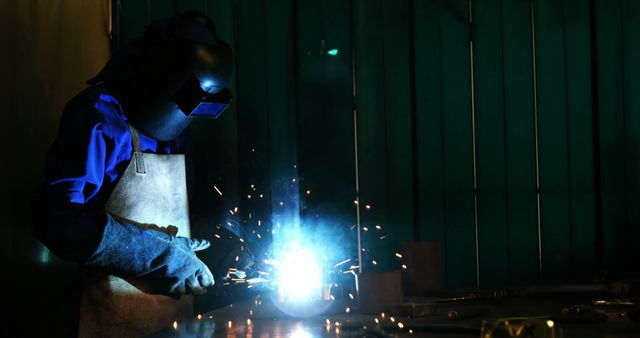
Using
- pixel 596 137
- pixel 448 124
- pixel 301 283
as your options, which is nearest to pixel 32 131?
pixel 301 283

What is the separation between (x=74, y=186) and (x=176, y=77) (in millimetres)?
575

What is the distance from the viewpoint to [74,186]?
2537 millimetres

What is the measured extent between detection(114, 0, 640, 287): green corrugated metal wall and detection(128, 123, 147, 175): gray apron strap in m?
0.82

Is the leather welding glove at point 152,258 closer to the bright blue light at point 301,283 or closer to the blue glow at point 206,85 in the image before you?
the bright blue light at point 301,283

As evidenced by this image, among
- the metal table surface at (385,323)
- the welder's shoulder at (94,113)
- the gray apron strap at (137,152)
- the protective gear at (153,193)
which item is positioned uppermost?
the welder's shoulder at (94,113)

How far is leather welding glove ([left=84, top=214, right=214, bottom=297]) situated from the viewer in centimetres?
256

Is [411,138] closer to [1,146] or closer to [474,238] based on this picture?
[474,238]

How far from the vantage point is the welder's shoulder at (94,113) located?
8.55ft

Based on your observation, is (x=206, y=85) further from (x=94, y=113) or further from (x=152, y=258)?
(x=152, y=258)

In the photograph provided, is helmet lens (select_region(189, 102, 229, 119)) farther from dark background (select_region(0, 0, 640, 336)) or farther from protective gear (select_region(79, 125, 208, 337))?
dark background (select_region(0, 0, 640, 336))

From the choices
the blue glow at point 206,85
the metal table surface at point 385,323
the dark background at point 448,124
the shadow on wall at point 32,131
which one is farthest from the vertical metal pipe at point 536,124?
the shadow on wall at point 32,131

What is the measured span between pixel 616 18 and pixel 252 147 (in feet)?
6.96

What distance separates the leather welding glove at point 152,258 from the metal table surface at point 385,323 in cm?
20

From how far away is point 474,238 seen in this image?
369cm
